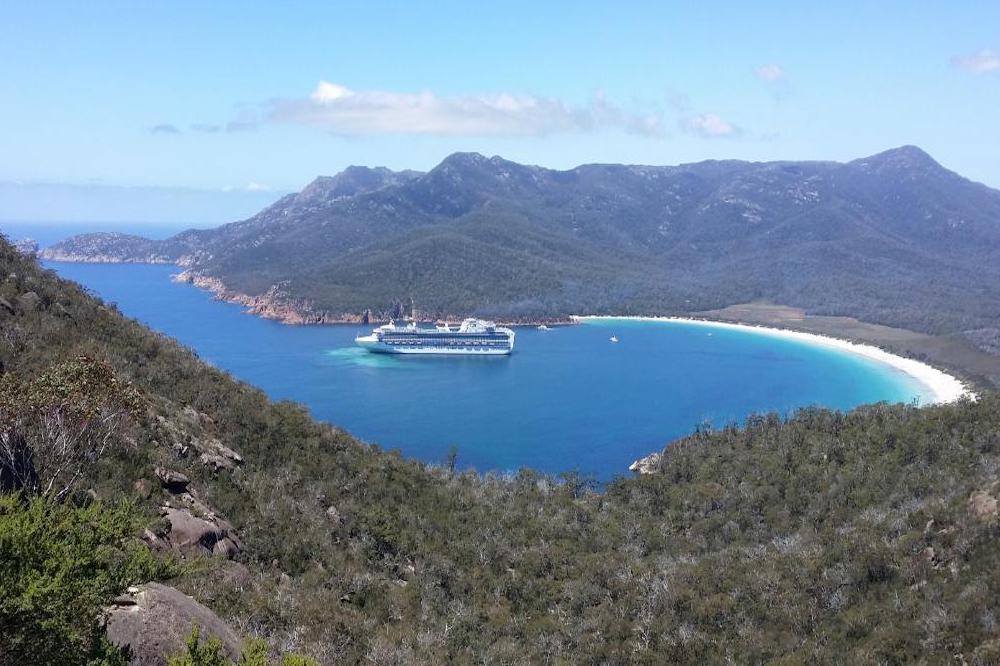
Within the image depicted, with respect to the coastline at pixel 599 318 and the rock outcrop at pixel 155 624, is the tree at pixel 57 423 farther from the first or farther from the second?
the coastline at pixel 599 318

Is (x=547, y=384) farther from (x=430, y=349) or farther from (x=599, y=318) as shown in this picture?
(x=599, y=318)

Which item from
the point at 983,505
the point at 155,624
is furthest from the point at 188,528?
the point at 983,505

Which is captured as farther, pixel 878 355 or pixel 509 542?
pixel 878 355

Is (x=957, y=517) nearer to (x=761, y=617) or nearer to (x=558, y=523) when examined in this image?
(x=761, y=617)

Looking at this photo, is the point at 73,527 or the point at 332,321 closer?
the point at 73,527

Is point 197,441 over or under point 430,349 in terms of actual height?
over

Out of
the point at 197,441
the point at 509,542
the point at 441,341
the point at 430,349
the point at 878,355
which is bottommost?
the point at 430,349

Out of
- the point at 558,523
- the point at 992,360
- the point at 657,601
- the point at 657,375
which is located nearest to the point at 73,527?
the point at 657,601

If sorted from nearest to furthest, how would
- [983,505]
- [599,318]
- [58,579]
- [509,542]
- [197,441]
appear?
[58,579] < [983,505] < [197,441] < [509,542] < [599,318]
